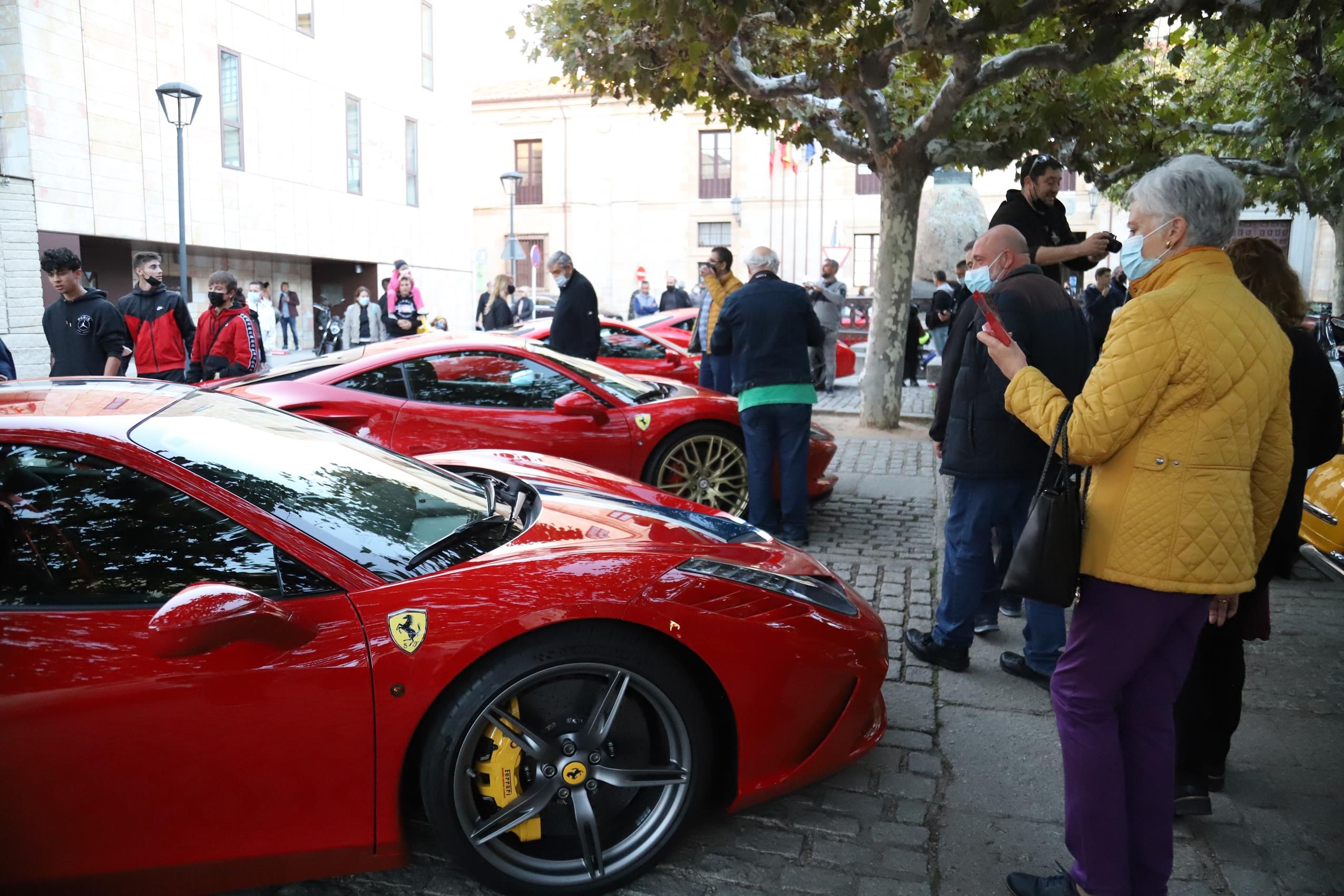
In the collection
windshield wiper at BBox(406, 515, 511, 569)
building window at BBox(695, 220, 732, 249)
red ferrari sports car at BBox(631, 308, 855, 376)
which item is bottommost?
windshield wiper at BBox(406, 515, 511, 569)

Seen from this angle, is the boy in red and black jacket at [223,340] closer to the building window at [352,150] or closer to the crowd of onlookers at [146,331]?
the crowd of onlookers at [146,331]

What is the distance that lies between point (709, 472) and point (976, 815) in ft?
12.0

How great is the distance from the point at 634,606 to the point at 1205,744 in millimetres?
1889

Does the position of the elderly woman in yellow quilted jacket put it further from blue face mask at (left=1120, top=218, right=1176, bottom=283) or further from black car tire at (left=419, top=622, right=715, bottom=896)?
black car tire at (left=419, top=622, right=715, bottom=896)

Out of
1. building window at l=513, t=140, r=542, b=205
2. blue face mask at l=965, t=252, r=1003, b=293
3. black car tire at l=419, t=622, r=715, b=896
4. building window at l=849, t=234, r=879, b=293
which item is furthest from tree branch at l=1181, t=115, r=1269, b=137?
building window at l=513, t=140, r=542, b=205

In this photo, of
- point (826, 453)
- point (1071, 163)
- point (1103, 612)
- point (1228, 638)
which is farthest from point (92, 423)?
point (1071, 163)

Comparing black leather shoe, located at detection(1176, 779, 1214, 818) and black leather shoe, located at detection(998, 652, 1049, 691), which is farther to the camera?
black leather shoe, located at detection(998, 652, 1049, 691)

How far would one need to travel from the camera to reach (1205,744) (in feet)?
10.1

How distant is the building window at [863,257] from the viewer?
41.1 m

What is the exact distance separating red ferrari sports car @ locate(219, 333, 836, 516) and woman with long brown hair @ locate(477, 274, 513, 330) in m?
8.08

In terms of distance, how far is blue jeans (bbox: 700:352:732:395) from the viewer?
865 cm

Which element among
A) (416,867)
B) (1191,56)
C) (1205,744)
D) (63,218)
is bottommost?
(416,867)

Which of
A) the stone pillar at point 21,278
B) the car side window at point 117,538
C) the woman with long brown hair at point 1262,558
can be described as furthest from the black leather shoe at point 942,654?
the stone pillar at point 21,278

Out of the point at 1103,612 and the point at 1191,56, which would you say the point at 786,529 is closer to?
the point at 1103,612
